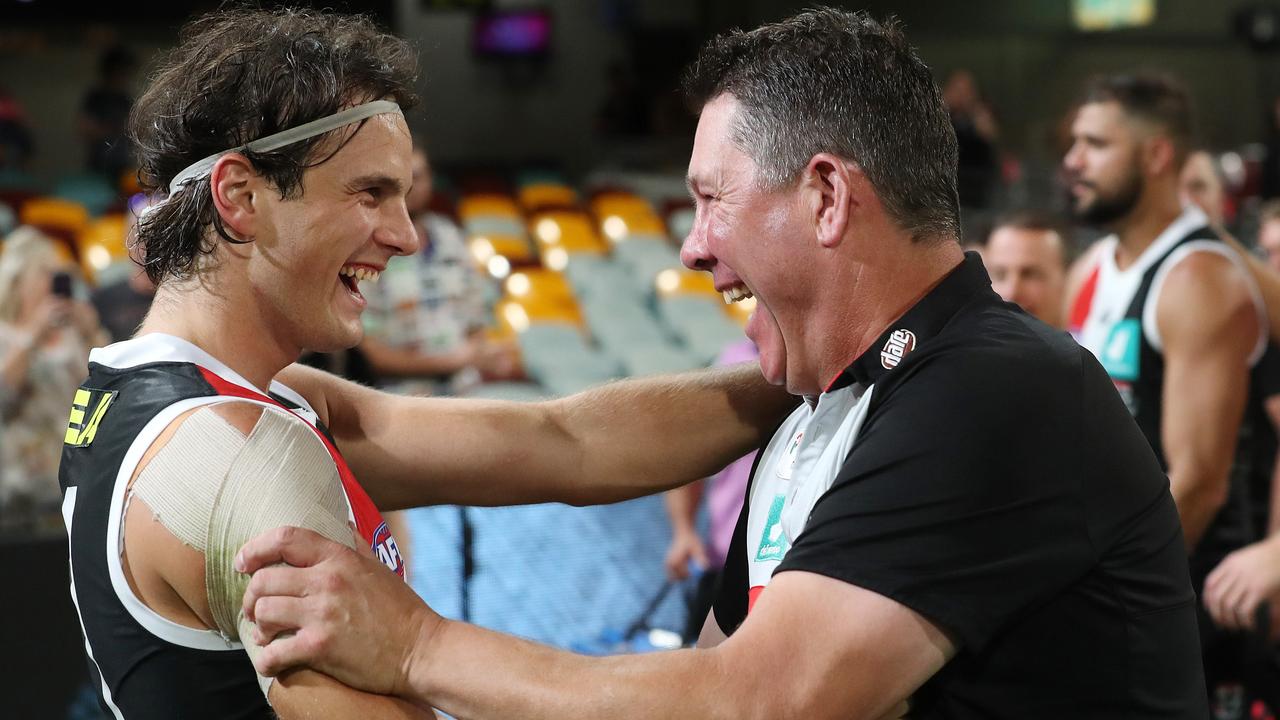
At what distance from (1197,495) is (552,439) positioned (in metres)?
2.08

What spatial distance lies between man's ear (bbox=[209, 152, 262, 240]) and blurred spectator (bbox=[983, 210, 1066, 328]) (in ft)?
10.8

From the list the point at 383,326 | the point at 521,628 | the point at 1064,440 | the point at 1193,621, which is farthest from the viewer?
the point at 383,326

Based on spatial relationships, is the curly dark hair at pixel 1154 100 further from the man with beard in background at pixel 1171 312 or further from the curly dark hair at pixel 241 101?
the curly dark hair at pixel 241 101

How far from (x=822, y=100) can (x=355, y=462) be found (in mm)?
994

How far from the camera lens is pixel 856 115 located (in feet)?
5.78

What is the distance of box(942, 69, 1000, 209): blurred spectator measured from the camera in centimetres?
949

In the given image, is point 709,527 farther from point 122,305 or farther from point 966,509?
point 966,509

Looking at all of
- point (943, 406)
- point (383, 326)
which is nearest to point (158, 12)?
point (383, 326)

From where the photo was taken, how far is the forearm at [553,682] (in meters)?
1.56

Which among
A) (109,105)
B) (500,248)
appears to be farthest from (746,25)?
(109,105)

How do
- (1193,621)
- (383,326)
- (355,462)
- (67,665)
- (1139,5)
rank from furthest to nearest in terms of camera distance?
(1139,5) < (383,326) < (67,665) < (355,462) < (1193,621)

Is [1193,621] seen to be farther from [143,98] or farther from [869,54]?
[143,98]

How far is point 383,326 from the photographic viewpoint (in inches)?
245

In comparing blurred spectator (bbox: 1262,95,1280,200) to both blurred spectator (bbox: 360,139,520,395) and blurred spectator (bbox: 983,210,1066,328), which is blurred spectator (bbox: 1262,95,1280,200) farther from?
blurred spectator (bbox: 360,139,520,395)
